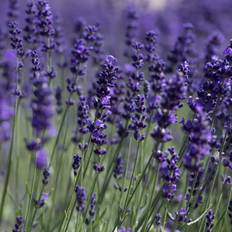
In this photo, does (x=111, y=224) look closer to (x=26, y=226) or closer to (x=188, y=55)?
(x=26, y=226)

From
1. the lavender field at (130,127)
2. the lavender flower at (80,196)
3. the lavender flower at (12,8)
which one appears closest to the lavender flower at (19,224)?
the lavender field at (130,127)

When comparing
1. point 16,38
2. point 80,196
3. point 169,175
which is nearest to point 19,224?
point 80,196

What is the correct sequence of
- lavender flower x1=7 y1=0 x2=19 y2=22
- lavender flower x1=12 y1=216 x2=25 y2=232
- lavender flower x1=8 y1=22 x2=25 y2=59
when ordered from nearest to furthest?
lavender flower x1=12 y1=216 x2=25 y2=232, lavender flower x1=8 y1=22 x2=25 y2=59, lavender flower x1=7 y1=0 x2=19 y2=22

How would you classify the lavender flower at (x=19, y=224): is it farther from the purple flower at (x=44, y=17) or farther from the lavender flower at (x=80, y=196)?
the purple flower at (x=44, y=17)

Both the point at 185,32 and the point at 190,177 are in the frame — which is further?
the point at 185,32

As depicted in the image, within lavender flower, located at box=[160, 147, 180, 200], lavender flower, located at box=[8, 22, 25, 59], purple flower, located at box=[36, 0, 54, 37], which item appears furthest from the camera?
purple flower, located at box=[36, 0, 54, 37]

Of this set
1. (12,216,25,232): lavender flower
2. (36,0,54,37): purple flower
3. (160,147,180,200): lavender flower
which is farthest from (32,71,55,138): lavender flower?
(36,0,54,37): purple flower

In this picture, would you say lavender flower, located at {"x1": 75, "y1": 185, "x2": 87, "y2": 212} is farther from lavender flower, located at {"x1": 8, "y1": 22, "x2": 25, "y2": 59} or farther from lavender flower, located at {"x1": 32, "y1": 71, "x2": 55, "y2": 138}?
lavender flower, located at {"x1": 32, "y1": 71, "x2": 55, "y2": 138}

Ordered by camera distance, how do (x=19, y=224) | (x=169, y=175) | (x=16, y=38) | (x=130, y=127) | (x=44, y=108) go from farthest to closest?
(x=130, y=127)
(x=16, y=38)
(x=19, y=224)
(x=169, y=175)
(x=44, y=108)

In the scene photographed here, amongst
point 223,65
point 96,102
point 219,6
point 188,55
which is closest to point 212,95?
point 223,65

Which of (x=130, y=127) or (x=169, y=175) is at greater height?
(x=130, y=127)

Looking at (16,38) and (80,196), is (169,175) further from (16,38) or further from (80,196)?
(16,38)
